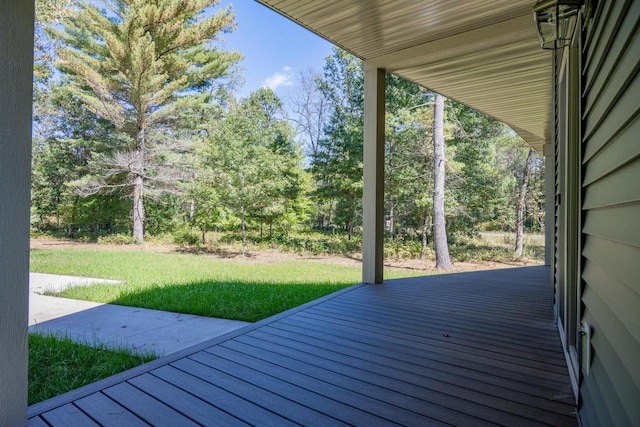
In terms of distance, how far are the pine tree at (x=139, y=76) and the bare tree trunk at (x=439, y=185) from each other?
7.58 metres

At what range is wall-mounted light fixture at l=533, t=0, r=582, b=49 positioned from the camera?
156 cm

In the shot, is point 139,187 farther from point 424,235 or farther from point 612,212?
point 612,212

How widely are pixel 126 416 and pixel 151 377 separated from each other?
36 centimetres

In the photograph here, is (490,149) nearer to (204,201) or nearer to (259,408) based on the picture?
(204,201)

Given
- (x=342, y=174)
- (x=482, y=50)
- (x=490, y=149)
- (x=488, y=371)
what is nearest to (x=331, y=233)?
(x=342, y=174)

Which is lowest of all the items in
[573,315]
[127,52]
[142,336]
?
[142,336]

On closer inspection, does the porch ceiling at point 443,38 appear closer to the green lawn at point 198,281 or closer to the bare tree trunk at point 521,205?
the green lawn at point 198,281

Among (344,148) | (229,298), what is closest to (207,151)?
(344,148)

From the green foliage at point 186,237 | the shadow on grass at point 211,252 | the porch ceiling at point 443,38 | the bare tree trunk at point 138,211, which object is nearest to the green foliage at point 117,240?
the bare tree trunk at point 138,211

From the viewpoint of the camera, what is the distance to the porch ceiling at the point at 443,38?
3.17 meters

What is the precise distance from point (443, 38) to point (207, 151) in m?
9.22

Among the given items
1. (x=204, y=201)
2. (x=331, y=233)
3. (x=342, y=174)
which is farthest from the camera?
(x=331, y=233)

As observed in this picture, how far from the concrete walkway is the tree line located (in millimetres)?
6433

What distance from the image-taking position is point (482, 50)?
365 centimetres
